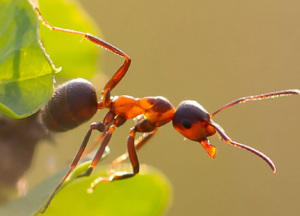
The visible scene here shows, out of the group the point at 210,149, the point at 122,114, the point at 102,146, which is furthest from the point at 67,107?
the point at 210,149

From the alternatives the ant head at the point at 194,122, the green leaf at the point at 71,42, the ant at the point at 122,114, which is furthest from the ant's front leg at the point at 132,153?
the green leaf at the point at 71,42

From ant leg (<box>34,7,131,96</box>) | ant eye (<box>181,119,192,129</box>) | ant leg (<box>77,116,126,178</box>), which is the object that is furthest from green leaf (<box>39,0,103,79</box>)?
ant eye (<box>181,119,192,129</box>)

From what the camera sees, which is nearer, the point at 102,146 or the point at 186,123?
the point at 102,146

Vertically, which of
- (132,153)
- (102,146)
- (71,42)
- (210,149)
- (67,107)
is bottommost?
(210,149)

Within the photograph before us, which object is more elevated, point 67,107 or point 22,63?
point 22,63

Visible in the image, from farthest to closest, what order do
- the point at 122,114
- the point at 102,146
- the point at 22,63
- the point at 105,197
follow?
the point at 122,114, the point at 102,146, the point at 105,197, the point at 22,63

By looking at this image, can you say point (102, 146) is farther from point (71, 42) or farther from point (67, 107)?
point (71, 42)

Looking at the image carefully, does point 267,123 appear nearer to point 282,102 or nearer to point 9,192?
point 282,102
